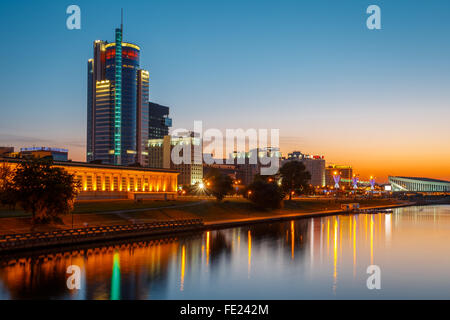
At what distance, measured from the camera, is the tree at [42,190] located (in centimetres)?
4922

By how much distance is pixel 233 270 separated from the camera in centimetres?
4112

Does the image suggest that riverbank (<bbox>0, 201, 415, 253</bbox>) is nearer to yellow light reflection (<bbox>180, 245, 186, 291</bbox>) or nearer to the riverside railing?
the riverside railing

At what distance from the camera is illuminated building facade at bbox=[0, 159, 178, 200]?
110375 millimetres

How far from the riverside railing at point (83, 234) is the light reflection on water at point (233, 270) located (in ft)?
6.55

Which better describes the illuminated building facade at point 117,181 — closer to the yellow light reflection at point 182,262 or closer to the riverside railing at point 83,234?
the riverside railing at point 83,234

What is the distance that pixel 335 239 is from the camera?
6669cm

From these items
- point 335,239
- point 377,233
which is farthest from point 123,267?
point 377,233

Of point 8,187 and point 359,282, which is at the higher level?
→ point 8,187
